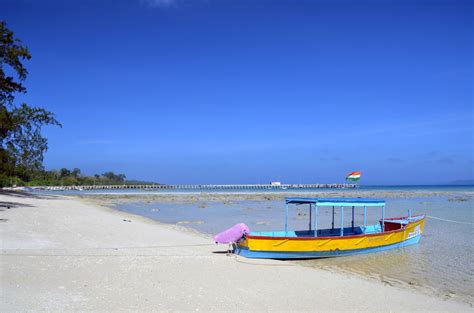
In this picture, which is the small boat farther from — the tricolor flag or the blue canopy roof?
the tricolor flag

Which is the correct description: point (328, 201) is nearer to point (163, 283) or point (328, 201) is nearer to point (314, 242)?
point (314, 242)

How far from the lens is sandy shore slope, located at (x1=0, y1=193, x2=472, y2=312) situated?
7.81 meters

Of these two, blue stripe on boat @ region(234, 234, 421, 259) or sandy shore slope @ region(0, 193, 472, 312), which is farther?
blue stripe on boat @ region(234, 234, 421, 259)

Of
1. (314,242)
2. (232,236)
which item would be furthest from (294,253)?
(232,236)

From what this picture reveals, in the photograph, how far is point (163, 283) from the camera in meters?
9.26

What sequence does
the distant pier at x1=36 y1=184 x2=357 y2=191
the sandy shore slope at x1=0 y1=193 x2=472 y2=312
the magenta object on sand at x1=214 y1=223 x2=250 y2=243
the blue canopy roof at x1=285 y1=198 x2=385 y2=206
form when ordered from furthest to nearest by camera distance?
1. the distant pier at x1=36 y1=184 x2=357 y2=191
2. the blue canopy roof at x1=285 y1=198 x2=385 y2=206
3. the magenta object on sand at x1=214 y1=223 x2=250 y2=243
4. the sandy shore slope at x1=0 y1=193 x2=472 y2=312

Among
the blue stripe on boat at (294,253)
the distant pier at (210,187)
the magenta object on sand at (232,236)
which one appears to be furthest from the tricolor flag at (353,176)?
the distant pier at (210,187)

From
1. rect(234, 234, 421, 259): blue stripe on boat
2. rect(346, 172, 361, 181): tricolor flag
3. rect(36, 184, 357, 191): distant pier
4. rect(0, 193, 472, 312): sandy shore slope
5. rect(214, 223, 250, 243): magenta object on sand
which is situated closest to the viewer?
rect(0, 193, 472, 312): sandy shore slope

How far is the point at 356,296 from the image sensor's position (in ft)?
30.0

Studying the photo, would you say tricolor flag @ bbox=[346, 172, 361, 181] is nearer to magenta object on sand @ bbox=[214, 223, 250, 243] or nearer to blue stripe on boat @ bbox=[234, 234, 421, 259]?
blue stripe on boat @ bbox=[234, 234, 421, 259]

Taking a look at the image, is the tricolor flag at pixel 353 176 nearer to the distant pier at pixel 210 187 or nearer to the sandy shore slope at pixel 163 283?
the sandy shore slope at pixel 163 283

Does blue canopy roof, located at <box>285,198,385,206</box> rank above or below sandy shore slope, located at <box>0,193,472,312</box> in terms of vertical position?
above

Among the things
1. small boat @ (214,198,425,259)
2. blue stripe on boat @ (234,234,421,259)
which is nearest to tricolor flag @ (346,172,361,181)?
small boat @ (214,198,425,259)

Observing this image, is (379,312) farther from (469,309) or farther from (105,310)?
(105,310)
